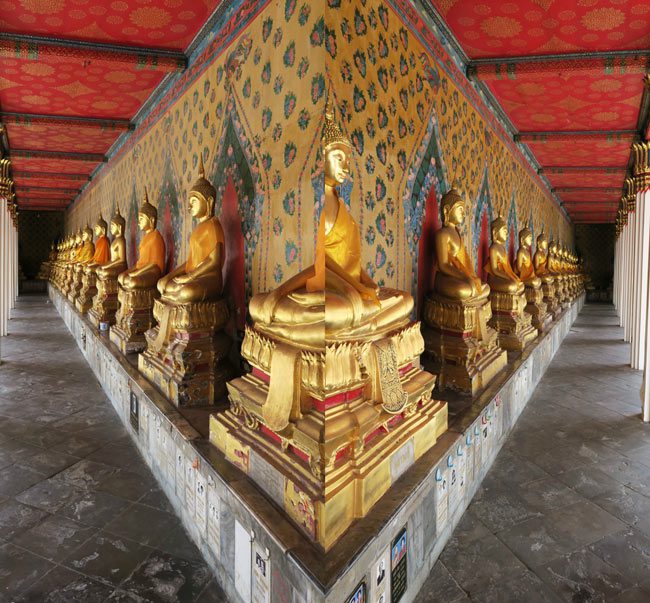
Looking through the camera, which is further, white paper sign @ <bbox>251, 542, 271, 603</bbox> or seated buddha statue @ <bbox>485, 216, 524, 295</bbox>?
seated buddha statue @ <bbox>485, 216, 524, 295</bbox>

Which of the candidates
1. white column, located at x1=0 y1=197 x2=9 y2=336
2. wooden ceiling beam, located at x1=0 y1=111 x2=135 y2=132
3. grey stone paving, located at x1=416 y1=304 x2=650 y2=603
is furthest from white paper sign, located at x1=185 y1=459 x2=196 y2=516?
white column, located at x1=0 y1=197 x2=9 y2=336

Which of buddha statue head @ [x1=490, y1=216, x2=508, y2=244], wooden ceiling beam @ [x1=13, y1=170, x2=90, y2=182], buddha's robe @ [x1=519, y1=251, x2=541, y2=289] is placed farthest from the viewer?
wooden ceiling beam @ [x1=13, y1=170, x2=90, y2=182]

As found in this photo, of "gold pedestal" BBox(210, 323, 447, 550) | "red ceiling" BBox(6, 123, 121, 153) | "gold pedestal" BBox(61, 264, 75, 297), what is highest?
"red ceiling" BBox(6, 123, 121, 153)

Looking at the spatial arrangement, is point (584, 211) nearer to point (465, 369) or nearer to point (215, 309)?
point (465, 369)

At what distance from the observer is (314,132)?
2.28 metres

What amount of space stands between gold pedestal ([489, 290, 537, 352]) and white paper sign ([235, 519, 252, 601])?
3484 millimetres

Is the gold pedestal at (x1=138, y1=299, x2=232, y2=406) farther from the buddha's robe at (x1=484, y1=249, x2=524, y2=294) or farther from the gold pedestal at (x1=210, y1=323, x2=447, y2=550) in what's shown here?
the buddha's robe at (x1=484, y1=249, x2=524, y2=294)

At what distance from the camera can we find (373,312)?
1.99 m

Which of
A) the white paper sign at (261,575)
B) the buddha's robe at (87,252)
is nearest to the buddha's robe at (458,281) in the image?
the white paper sign at (261,575)

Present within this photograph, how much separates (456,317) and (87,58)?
3691 millimetres

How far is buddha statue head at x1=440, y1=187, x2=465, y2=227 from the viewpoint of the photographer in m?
3.49

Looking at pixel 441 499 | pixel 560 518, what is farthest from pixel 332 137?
pixel 560 518

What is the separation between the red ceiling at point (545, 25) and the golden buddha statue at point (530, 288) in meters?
2.91

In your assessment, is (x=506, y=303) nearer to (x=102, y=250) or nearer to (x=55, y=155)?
(x=102, y=250)
